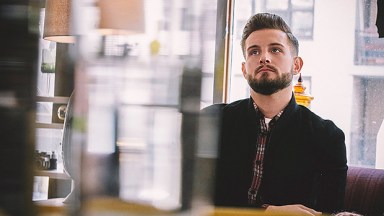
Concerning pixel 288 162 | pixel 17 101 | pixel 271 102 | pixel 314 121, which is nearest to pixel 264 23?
pixel 271 102

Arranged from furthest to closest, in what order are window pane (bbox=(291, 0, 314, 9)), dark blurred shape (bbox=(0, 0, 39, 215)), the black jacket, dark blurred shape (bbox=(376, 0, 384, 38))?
window pane (bbox=(291, 0, 314, 9)) → dark blurred shape (bbox=(376, 0, 384, 38)) → the black jacket → dark blurred shape (bbox=(0, 0, 39, 215))

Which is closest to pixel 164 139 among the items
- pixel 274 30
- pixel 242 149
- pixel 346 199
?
pixel 242 149

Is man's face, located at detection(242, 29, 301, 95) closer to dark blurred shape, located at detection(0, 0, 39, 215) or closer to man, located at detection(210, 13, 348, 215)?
man, located at detection(210, 13, 348, 215)

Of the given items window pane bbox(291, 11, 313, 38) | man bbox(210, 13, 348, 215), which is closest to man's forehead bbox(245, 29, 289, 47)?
man bbox(210, 13, 348, 215)

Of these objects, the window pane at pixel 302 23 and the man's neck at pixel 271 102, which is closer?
the man's neck at pixel 271 102

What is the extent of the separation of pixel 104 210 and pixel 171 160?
0.18 ft

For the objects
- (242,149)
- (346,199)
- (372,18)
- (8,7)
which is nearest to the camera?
(8,7)

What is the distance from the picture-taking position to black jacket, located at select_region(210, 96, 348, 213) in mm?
1758

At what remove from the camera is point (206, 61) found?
13.4 inches

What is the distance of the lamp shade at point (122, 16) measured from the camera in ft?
1.09

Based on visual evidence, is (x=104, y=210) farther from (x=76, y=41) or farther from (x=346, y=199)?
(x=346, y=199)

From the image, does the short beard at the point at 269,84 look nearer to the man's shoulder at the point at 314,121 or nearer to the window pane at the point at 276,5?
the man's shoulder at the point at 314,121

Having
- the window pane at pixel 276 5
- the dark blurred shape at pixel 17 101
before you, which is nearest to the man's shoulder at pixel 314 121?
the window pane at pixel 276 5

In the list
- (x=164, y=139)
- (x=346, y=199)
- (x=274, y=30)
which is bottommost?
(x=346, y=199)
